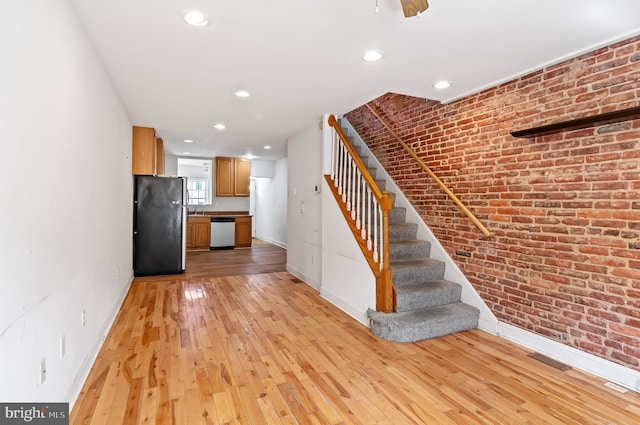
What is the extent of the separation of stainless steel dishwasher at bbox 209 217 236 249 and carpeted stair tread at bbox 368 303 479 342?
19.0 feet

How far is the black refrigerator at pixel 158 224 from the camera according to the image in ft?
16.9

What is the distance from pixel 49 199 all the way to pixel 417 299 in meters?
3.03

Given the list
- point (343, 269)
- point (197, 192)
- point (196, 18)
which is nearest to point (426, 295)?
point (343, 269)

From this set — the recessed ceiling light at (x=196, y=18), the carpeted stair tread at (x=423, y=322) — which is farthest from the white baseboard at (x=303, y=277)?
the recessed ceiling light at (x=196, y=18)

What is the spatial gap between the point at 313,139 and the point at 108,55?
2.72m

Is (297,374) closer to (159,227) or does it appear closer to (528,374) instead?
(528,374)

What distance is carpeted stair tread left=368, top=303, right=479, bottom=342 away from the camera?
2996mm

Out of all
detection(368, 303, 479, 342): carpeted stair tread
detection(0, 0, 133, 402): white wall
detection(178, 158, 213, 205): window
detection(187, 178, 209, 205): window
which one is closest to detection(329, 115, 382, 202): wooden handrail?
detection(368, 303, 479, 342): carpeted stair tread

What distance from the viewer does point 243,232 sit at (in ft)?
28.5

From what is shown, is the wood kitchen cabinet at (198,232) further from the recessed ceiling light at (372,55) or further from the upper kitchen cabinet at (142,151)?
the recessed ceiling light at (372,55)

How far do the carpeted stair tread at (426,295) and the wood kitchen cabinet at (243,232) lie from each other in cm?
591

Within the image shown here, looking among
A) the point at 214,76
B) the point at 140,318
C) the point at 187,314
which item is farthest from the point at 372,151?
the point at 140,318

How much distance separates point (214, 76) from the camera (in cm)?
302

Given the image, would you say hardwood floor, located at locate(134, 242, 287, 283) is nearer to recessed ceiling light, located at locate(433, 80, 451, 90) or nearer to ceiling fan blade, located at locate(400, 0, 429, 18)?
recessed ceiling light, located at locate(433, 80, 451, 90)
